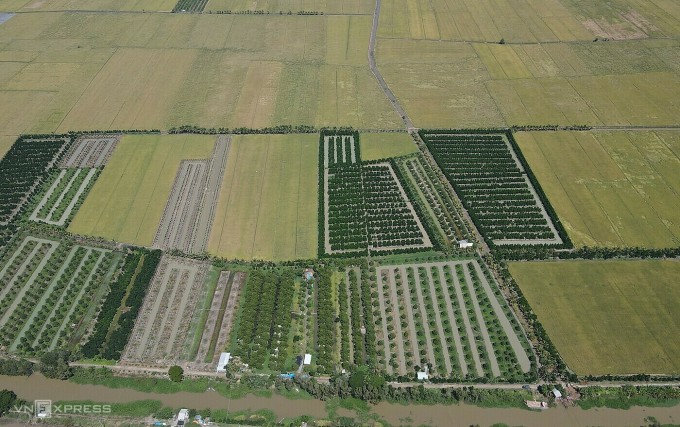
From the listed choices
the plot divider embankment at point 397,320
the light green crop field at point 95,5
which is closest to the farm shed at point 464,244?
the plot divider embankment at point 397,320

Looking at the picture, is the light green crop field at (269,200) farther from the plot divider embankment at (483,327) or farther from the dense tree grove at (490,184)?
the dense tree grove at (490,184)

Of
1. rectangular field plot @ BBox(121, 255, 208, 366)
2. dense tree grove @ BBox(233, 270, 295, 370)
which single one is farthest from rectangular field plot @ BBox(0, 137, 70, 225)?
dense tree grove @ BBox(233, 270, 295, 370)

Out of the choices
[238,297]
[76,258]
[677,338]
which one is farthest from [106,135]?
[677,338]

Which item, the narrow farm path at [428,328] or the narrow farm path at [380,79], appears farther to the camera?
the narrow farm path at [380,79]

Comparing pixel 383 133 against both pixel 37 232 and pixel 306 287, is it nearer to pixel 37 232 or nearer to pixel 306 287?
pixel 306 287

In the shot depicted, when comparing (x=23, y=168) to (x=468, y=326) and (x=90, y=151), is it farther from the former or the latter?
(x=468, y=326)
